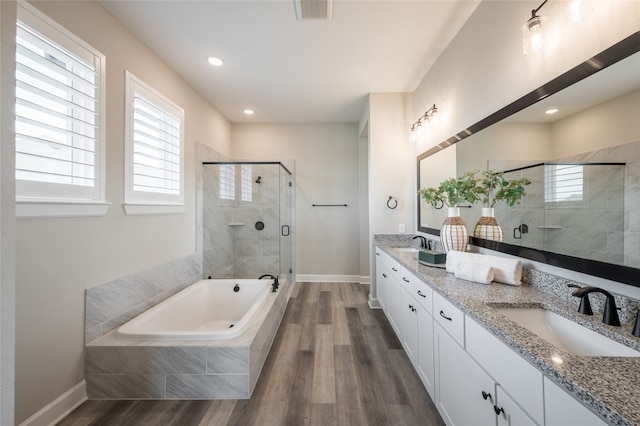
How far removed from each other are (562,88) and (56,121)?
8.97ft

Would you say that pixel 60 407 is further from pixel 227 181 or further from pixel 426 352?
pixel 227 181

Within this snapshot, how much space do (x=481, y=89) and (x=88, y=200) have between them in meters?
2.89

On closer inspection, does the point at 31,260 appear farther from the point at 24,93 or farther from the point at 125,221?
the point at 24,93

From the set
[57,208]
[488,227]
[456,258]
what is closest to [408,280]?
[456,258]

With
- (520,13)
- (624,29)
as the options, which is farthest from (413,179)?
(624,29)

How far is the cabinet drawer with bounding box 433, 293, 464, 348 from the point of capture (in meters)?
1.20

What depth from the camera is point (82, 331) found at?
162 cm

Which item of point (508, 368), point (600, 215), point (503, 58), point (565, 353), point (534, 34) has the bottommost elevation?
point (508, 368)

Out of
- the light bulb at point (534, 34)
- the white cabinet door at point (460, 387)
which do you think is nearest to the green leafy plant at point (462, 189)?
the light bulb at point (534, 34)

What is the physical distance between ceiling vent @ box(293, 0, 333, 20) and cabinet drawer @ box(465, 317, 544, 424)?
217 centimetres

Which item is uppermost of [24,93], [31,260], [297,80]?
[297,80]

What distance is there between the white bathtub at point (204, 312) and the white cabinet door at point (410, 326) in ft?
4.27

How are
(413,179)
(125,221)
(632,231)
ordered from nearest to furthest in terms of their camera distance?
(632,231) < (125,221) < (413,179)

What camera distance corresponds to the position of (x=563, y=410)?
673 mm
